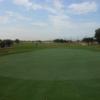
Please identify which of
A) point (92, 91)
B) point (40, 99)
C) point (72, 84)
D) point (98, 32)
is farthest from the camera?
point (98, 32)

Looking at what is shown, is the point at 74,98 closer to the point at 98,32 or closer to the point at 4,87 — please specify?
the point at 4,87

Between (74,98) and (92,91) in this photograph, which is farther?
(92,91)

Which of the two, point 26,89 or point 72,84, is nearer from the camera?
point 26,89

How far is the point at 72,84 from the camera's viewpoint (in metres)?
9.72

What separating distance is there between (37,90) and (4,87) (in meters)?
1.61

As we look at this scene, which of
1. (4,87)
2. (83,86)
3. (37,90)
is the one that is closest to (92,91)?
(83,86)

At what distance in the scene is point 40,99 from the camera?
720cm

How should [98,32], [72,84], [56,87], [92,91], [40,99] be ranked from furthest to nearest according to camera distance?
[98,32], [72,84], [56,87], [92,91], [40,99]

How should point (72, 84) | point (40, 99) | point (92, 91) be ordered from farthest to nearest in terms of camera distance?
point (72, 84)
point (92, 91)
point (40, 99)

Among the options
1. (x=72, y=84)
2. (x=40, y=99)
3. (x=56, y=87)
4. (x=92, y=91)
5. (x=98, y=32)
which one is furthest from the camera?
(x=98, y=32)

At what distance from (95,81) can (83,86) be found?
4.05ft

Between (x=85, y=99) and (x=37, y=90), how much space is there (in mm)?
2055

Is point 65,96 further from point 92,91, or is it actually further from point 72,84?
point 72,84

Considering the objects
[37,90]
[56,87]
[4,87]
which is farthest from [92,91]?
[4,87]
